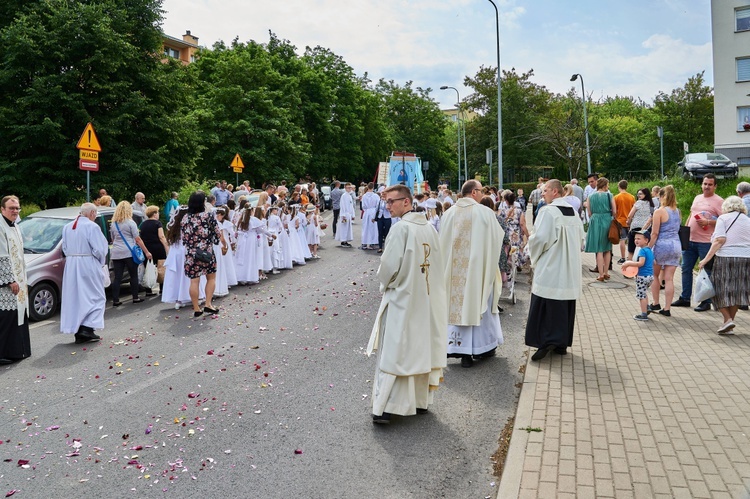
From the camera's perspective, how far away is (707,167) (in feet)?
93.5

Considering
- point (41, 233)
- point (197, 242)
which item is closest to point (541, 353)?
point (197, 242)

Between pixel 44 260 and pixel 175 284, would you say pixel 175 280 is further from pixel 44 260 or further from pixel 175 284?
pixel 44 260

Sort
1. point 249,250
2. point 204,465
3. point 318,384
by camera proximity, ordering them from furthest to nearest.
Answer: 1. point 249,250
2. point 318,384
3. point 204,465

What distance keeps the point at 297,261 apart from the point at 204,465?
12493 millimetres

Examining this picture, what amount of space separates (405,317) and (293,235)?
11781mm

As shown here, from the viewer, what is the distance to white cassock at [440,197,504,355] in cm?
770

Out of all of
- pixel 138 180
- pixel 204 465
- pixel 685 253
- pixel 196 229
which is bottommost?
pixel 204 465

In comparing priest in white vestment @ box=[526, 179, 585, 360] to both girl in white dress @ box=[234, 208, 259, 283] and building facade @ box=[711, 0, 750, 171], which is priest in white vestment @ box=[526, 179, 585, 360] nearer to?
girl in white dress @ box=[234, 208, 259, 283]

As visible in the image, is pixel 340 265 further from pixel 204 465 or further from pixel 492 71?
pixel 492 71

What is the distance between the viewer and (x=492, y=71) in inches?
2534

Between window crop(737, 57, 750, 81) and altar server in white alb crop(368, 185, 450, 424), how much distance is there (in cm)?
4526

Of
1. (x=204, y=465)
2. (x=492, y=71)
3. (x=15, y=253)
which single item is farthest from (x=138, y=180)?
(x=492, y=71)

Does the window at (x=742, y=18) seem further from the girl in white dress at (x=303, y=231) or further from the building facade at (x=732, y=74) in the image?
the girl in white dress at (x=303, y=231)

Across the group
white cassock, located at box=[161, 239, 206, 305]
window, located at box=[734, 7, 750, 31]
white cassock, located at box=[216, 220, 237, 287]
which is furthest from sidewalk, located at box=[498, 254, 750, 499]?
window, located at box=[734, 7, 750, 31]
